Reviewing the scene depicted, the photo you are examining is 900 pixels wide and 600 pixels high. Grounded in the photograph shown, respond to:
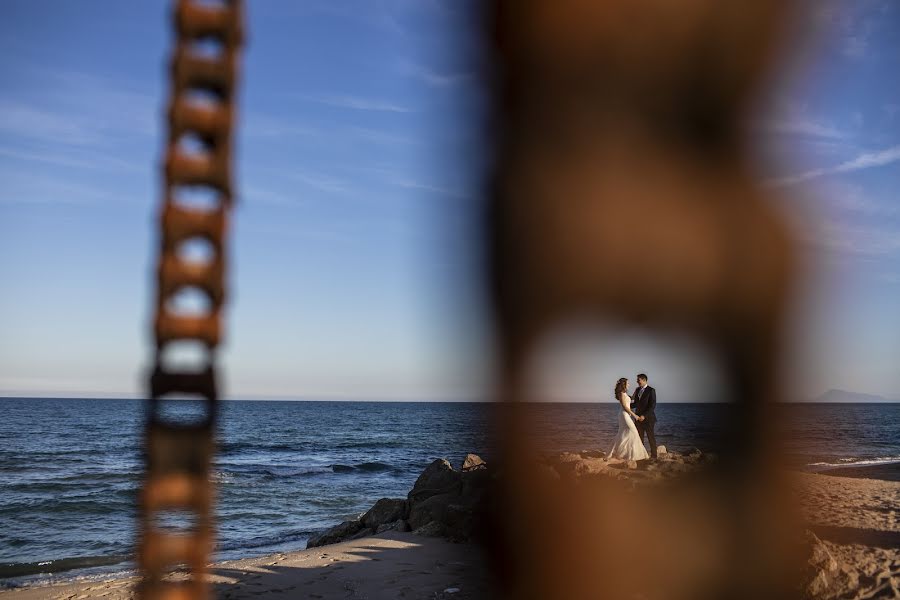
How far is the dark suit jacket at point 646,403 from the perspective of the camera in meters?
10.0

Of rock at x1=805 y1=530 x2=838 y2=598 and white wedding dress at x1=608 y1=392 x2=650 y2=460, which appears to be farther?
white wedding dress at x1=608 y1=392 x2=650 y2=460

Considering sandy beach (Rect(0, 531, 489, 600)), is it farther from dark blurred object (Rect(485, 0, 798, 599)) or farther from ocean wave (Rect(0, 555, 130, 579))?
dark blurred object (Rect(485, 0, 798, 599))

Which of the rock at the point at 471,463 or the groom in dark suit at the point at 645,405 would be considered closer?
the groom in dark suit at the point at 645,405

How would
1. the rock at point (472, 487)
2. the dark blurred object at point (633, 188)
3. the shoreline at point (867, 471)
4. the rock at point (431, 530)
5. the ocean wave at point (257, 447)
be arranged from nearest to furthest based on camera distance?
the dark blurred object at point (633, 188) → the rock at point (431, 530) → the rock at point (472, 487) → the shoreline at point (867, 471) → the ocean wave at point (257, 447)

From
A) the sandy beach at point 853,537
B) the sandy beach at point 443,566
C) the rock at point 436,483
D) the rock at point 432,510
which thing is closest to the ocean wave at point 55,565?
the sandy beach at point 443,566

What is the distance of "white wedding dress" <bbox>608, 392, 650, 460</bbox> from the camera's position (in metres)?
9.84

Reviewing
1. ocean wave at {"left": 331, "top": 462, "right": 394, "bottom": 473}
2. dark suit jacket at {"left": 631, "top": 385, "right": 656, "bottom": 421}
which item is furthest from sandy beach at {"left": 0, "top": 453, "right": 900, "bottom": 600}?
ocean wave at {"left": 331, "top": 462, "right": 394, "bottom": 473}

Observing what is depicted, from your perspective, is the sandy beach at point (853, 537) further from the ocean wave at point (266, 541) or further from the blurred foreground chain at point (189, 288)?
the ocean wave at point (266, 541)

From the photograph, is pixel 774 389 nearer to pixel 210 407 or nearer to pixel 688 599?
pixel 688 599

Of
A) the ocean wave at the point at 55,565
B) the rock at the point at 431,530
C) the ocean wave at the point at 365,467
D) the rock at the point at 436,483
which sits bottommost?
the ocean wave at the point at 365,467

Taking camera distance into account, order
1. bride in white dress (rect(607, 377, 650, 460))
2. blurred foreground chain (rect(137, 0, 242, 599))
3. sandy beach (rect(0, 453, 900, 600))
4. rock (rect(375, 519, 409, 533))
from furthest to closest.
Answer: rock (rect(375, 519, 409, 533)), bride in white dress (rect(607, 377, 650, 460)), sandy beach (rect(0, 453, 900, 600)), blurred foreground chain (rect(137, 0, 242, 599))

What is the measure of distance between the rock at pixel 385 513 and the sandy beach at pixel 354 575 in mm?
1423

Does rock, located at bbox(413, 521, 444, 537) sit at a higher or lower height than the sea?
higher

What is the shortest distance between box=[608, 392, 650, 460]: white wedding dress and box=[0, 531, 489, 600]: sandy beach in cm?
248
